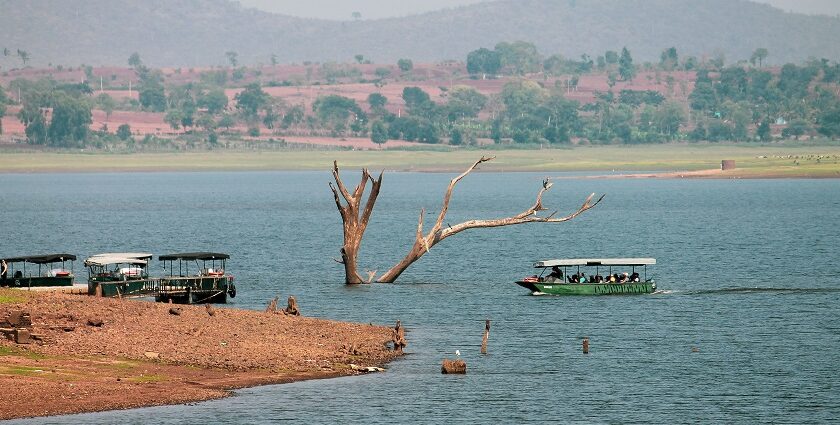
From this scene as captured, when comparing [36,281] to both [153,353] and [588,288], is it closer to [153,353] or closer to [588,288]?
[153,353]

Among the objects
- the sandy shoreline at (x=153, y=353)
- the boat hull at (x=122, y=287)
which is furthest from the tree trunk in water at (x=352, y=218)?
the sandy shoreline at (x=153, y=353)

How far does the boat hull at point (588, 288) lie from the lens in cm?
8912

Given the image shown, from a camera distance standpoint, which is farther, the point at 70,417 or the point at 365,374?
the point at 365,374

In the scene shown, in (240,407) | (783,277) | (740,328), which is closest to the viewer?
(240,407)

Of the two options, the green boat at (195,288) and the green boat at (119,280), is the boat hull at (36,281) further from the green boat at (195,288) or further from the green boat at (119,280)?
the green boat at (195,288)

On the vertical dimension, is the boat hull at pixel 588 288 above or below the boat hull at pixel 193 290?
below

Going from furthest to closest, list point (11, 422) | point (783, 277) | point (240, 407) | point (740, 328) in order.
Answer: point (783, 277)
point (740, 328)
point (240, 407)
point (11, 422)

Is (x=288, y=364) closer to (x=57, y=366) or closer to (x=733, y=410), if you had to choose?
(x=57, y=366)

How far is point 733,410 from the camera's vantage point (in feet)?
174

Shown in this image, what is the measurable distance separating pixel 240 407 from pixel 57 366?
7.42 m

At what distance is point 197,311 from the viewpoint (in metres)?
67.1

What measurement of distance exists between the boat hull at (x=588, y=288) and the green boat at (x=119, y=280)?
77.0 ft

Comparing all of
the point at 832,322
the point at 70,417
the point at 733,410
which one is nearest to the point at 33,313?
the point at 70,417

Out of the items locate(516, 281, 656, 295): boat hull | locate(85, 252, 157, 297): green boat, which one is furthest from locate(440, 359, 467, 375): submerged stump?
locate(516, 281, 656, 295): boat hull
